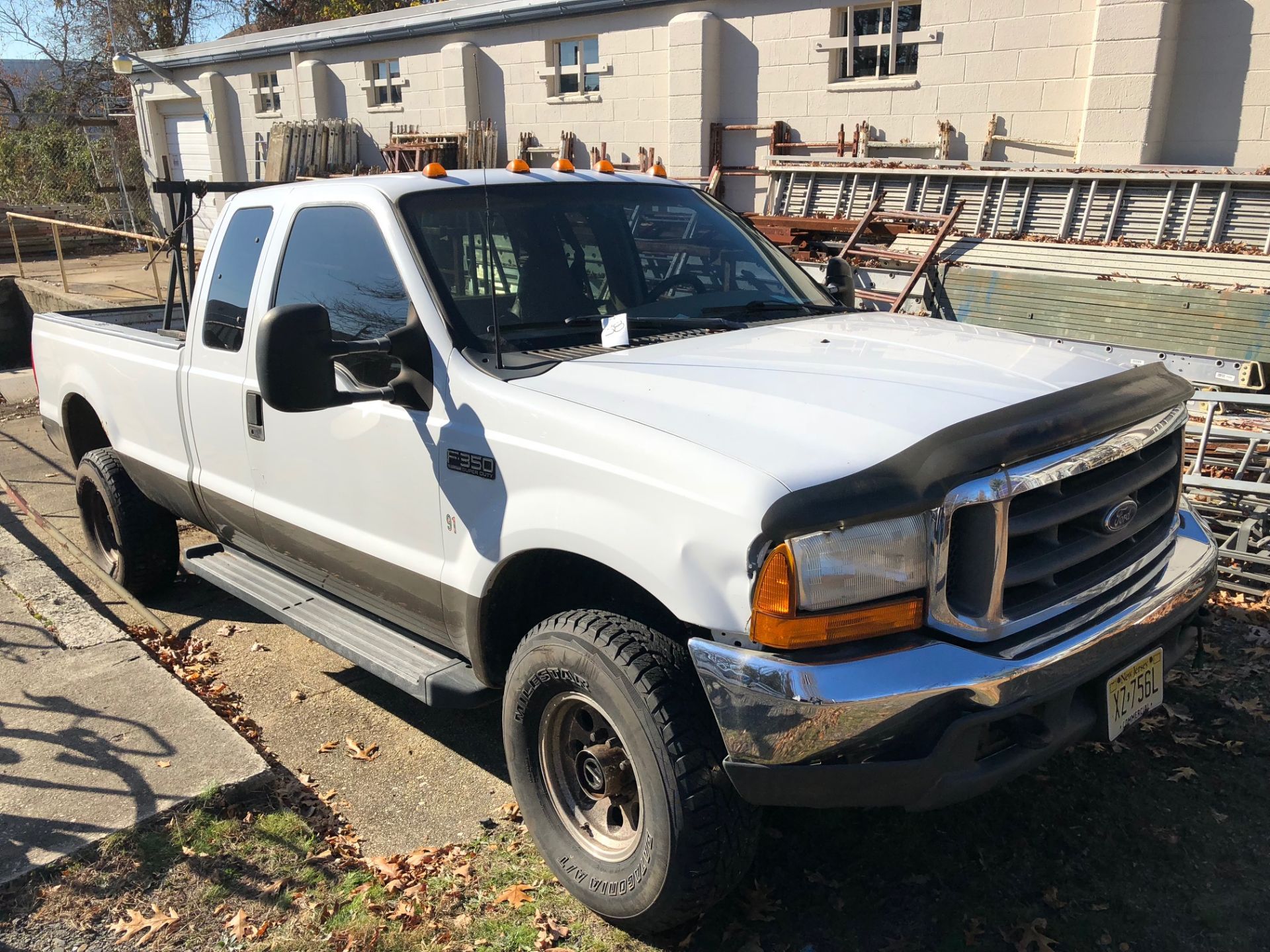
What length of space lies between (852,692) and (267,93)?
22.6 metres

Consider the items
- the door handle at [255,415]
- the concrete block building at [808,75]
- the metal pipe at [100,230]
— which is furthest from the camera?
the metal pipe at [100,230]

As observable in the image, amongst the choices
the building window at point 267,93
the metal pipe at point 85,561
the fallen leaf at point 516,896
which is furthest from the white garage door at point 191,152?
the fallen leaf at point 516,896

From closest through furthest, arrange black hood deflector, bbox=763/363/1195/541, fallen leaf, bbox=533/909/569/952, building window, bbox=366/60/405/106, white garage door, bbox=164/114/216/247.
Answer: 1. black hood deflector, bbox=763/363/1195/541
2. fallen leaf, bbox=533/909/569/952
3. building window, bbox=366/60/405/106
4. white garage door, bbox=164/114/216/247

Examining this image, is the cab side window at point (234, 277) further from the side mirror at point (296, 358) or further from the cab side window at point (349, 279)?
the side mirror at point (296, 358)

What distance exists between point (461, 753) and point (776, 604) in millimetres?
2114

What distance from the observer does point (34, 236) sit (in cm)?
2295

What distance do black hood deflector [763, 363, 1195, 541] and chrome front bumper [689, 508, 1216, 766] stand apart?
314 millimetres

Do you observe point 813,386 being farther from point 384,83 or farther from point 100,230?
point 384,83

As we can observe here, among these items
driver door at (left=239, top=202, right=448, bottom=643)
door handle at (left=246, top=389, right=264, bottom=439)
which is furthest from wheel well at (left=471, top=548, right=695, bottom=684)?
door handle at (left=246, top=389, right=264, bottom=439)

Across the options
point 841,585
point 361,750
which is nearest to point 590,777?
point 841,585

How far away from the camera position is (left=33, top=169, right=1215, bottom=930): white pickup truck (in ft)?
7.82

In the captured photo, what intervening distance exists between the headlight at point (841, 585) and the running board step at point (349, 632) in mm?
1311

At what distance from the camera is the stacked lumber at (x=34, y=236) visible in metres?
22.4

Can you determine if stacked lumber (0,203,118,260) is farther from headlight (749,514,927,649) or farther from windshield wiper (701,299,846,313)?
headlight (749,514,927,649)
